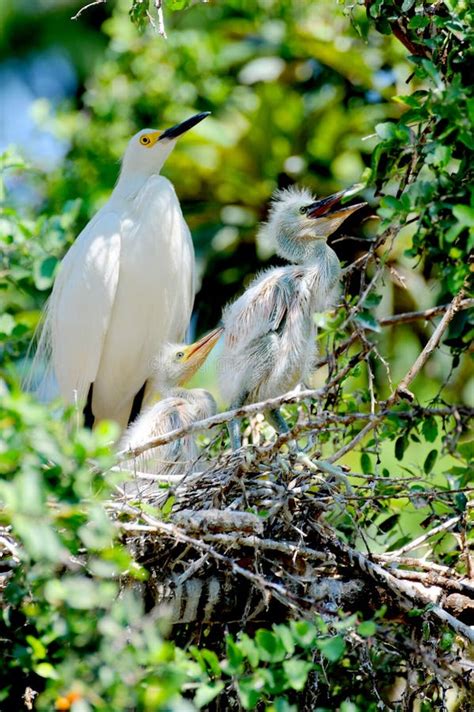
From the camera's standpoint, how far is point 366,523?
3.40m

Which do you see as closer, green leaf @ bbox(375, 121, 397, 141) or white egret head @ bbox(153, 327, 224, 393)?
green leaf @ bbox(375, 121, 397, 141)

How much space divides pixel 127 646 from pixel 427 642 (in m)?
1.27

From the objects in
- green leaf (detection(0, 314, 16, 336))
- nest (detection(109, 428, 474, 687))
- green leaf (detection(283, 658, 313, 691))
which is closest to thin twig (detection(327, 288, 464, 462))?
nest (detection(109, 428, 474, 687))

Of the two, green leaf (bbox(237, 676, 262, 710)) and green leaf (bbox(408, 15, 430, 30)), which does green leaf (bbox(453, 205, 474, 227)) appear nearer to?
green leaf (bbox(408, 15, 430, 30))

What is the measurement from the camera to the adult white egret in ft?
14.5

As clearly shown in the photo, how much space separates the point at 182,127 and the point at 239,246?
4.63 m

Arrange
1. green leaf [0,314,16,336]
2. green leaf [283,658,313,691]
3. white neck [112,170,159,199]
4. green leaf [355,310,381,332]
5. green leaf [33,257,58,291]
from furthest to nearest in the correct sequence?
white neck [112,170,159,199], green leaf [33,257,58,291], green leaf [0,314,16,336], green leaf [355,310,381,332], green leaf [283,658,313,691]

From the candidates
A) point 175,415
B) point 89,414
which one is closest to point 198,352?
point 175,415

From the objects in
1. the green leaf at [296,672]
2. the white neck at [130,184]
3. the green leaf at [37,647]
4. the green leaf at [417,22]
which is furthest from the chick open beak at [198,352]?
the green leaf at [296,672]

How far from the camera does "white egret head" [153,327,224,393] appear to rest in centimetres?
414

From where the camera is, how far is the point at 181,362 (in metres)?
4.18

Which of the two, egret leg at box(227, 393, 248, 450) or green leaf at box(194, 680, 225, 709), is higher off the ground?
green leaf at box(194, 680, 225, 709)

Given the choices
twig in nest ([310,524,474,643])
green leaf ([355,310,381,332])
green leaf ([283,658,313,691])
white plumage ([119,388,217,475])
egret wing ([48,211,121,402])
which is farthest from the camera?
egret wing ([48,211,121,402])

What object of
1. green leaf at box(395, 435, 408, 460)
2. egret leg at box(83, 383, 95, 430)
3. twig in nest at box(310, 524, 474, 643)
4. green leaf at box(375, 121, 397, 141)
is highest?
green leaf at box(375, 121, 397, 141)
